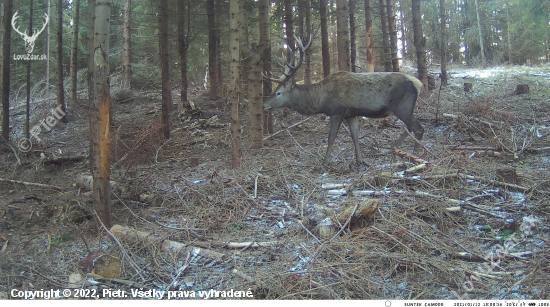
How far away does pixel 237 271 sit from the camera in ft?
14.3

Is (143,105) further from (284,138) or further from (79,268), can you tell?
(79,268)

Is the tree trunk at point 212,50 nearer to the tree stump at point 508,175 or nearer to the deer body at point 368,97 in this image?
the deer body at point 368,97

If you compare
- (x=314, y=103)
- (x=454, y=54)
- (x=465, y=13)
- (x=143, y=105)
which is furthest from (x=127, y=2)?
(x=454, y=54)

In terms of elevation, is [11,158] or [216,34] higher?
[216,34]

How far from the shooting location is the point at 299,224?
17.6 feet

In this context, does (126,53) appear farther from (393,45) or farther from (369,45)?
(393,45)

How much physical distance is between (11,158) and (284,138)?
278 inches

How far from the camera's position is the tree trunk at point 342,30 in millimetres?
10531

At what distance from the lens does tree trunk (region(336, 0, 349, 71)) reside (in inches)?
415

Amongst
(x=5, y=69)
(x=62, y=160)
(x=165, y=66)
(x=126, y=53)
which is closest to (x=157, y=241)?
(x=62, y=160)

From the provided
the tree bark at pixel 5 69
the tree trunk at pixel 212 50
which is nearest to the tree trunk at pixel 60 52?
the tree bark at pixel 5 69

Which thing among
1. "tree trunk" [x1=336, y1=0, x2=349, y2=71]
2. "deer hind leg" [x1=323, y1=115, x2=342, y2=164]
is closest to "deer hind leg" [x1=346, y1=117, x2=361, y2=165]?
"deer hind leg" [x1=323, y1=115, x2=342, y2=164]

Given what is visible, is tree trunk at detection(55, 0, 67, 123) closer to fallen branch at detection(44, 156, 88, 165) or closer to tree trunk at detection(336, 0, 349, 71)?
fallen branch at detection(44, 156, 88, 165)

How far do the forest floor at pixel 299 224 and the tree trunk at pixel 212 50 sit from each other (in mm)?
6934
